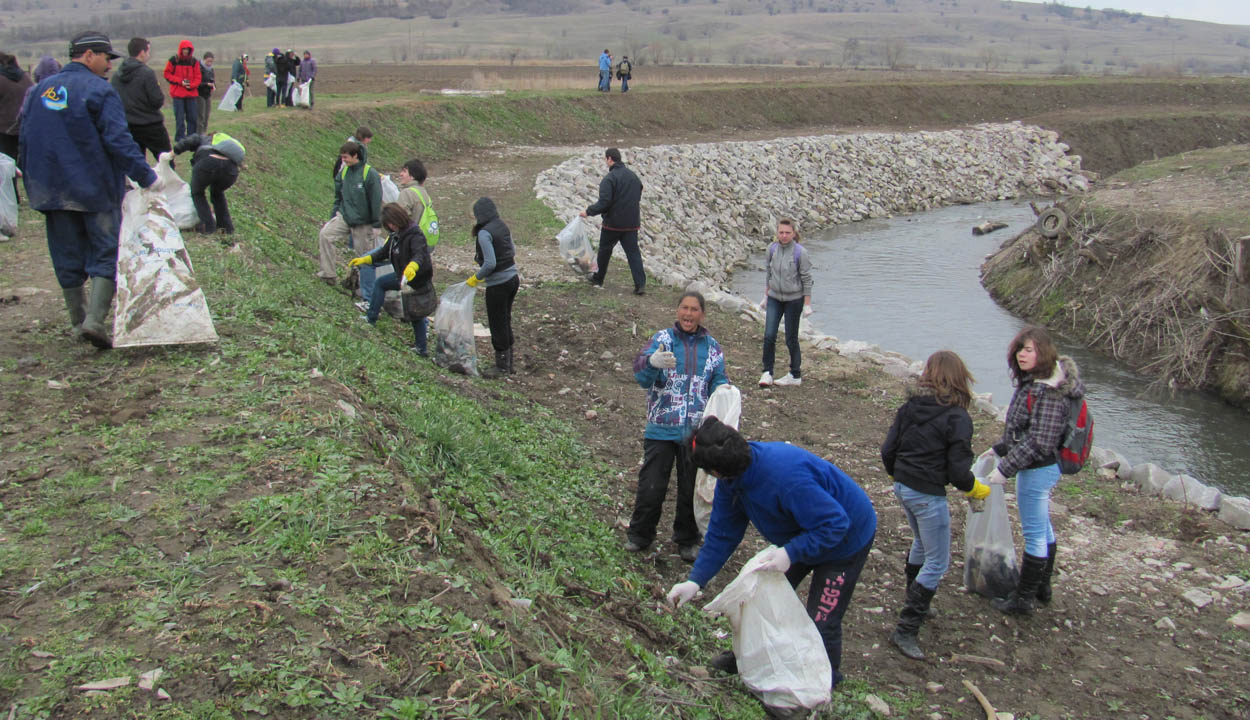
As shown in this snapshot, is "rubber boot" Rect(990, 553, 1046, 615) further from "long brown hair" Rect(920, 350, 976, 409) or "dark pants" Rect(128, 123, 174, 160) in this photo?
"dark pants" Rect(128, 123, 174, 160)

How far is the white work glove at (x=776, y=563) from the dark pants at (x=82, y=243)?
15.0 feet

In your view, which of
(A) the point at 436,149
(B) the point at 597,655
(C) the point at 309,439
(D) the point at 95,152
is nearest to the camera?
(B) the point at 597,655

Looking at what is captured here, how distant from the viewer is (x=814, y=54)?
337 ft

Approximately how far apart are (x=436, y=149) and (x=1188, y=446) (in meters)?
17.3

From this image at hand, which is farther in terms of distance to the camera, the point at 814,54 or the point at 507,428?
the point at 814,54

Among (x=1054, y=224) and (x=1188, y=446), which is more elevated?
(x=1054, y=224)

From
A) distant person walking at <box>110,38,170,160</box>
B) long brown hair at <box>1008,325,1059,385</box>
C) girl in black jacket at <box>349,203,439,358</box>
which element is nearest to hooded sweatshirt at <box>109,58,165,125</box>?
distant person walking at <box>110,38,170,160</box>

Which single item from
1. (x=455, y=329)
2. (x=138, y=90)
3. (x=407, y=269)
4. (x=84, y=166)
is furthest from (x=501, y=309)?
(x=138, y=90)

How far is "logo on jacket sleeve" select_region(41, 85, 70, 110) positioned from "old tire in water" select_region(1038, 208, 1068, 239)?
51.4ft

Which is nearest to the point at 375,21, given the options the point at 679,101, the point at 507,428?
the point at 679,101

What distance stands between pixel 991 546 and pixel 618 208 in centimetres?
709

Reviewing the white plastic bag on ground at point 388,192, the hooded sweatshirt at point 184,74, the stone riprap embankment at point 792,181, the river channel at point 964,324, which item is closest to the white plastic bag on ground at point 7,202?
the white plastic bag on ground at point 388,192

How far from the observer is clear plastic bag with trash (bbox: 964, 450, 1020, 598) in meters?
5.29

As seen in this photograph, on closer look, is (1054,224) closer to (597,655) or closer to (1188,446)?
(1188,446)
